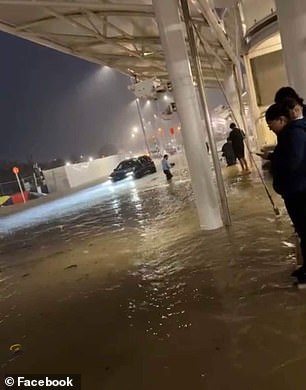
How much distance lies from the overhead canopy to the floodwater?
Result: 4255mm

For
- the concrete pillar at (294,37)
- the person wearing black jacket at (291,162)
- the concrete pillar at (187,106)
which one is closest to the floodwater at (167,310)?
the concrete pillar at (187,106)

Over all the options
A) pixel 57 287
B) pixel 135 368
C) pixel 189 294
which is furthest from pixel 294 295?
pixel 57 287

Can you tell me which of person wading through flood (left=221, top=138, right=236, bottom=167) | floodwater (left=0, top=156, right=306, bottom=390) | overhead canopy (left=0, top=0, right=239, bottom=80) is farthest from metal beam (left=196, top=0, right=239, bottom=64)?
person wading through flood (left=221, top=138, right=236, bottom=167)

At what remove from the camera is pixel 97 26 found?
45.6ft

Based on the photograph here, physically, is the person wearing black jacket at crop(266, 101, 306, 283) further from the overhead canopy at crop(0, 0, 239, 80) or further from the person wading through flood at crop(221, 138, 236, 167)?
the person wading through flood at crop(221, 138, 236, 167)

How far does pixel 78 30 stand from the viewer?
14250 millimetres

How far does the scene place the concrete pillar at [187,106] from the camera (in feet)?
27.2

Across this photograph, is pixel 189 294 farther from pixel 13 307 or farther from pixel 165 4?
pixel 165 4

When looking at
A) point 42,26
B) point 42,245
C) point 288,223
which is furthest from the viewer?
point 42,26

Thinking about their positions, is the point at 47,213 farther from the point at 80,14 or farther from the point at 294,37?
the point at 294,37

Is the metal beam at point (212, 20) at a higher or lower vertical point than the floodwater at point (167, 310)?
higher

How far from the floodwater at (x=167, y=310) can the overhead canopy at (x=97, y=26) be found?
4.25 metres

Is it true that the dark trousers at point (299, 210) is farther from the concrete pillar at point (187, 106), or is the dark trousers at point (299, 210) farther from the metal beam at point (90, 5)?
the metal beam at point (90, 5)

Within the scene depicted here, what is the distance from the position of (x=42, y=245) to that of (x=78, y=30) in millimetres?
7192
